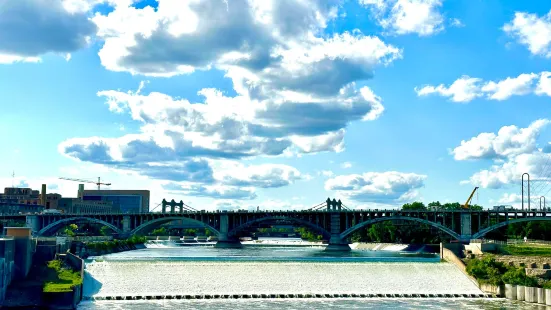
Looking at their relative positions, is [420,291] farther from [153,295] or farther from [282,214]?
[282,214]

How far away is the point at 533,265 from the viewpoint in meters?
78.6

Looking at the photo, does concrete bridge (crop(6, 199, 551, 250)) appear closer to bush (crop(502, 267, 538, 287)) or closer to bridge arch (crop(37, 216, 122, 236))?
bridge arch (crop(37, 216, 122, 236))

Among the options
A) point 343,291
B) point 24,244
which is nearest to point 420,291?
point 343,291

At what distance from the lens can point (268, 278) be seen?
77312 millimetres

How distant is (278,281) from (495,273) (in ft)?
82.6

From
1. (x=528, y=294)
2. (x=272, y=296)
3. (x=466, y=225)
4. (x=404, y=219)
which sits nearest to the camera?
(x=528, y=294)

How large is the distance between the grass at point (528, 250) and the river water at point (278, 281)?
49.1 ft

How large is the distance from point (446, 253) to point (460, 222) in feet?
184

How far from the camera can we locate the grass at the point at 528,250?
94500 mm

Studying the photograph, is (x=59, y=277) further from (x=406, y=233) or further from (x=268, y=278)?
(x=406, y=233)

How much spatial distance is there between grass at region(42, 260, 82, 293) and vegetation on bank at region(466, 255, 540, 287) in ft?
147

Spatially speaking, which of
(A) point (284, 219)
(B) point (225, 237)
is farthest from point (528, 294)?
(B) point (225, 237)

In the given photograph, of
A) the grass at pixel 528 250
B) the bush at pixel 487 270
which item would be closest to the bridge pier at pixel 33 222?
the grass at pixel 528 250

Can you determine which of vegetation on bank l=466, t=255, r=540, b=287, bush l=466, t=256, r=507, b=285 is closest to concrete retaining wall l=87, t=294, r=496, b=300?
vegetation on bank l=466, t=255, r=540, b=287
